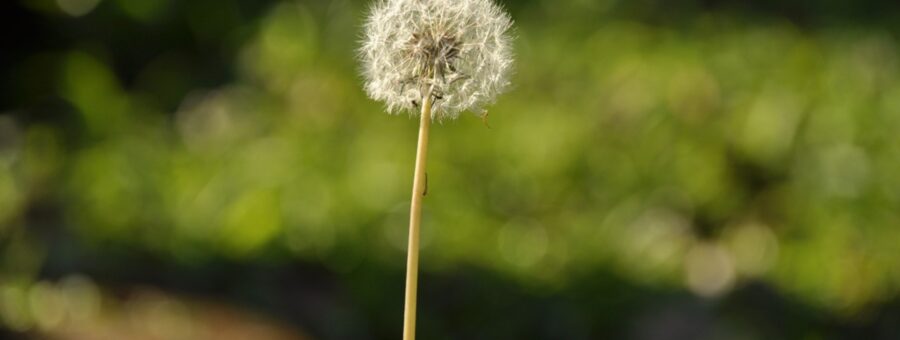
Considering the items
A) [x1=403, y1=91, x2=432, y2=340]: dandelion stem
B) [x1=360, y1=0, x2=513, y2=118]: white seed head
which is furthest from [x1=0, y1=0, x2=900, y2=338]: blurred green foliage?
[x1=403, y1=91, x2=432, y2=340]: dandelion stem

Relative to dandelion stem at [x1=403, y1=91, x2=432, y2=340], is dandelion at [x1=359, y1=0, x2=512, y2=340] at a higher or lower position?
higher

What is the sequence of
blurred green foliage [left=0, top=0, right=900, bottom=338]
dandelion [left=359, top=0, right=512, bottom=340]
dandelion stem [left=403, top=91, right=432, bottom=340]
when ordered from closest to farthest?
dandelion stem [left=403, top=91, right=432, bottom=340] < dandelion [left=359, top=0, right=512, bottom=340] < blurred green foliage [left=0, top=0, right=900, bottom=338]

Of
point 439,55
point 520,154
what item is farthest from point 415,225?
point 520,154

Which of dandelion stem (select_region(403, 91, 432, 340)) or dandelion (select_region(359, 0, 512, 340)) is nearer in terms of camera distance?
dandelion stem (select_region(403, 91, 432, 340))

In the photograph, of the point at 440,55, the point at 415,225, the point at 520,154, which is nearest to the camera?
the point at 415,225

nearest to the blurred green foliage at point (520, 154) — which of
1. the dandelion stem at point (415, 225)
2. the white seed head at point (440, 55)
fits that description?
the white seed head at point (440, 55)

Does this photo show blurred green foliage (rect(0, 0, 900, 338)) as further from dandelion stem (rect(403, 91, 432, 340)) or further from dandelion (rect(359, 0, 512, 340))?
dandelion stem (rect(403, 91, 432, 340))

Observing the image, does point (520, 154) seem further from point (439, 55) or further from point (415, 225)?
point (415, 225)
